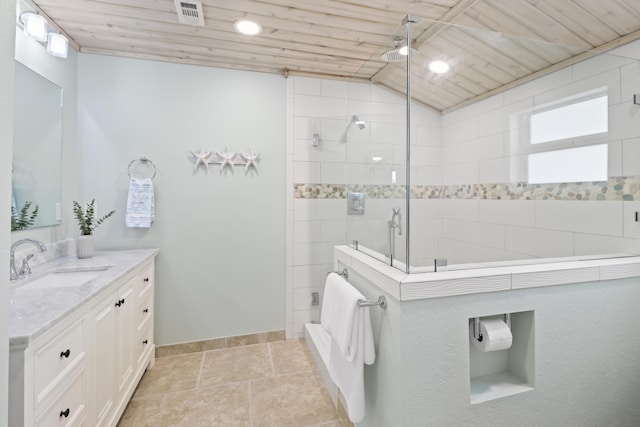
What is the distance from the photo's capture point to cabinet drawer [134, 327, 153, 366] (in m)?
1.97

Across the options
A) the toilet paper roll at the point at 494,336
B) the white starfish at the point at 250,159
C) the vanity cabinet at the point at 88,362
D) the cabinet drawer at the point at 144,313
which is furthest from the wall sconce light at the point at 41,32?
the toilet paper roll at the point at 494,336

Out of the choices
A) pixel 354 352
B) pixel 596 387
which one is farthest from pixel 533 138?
pixel 354 352

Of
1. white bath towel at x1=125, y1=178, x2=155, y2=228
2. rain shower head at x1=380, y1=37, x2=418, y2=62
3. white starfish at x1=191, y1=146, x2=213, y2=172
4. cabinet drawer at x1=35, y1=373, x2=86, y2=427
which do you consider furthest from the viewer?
white starfish at x1=191, y1=146, x2=213, y2=172

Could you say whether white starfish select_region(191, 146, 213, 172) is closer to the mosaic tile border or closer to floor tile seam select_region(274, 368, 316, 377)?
Answer: the mosaic tile border

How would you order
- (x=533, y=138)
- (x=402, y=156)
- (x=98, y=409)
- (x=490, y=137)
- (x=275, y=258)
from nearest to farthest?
(x=98, y=409) < (x=402, y=156) < (x=533, y=138) < (x=490, y=137) < (x=275, y=258)

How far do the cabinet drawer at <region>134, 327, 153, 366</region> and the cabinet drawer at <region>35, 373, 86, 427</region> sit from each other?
0.70 metres

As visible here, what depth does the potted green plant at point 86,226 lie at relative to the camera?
2.04 m

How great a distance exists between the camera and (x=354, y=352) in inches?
49.9

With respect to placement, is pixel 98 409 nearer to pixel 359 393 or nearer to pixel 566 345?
pixel 359 393

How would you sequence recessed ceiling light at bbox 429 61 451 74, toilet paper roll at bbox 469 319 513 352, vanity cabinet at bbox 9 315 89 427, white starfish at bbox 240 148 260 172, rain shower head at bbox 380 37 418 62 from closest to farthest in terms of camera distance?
vanity cabinet at bbox 9 315 89 427 < toilet paper roll at bbox 469 319 513 352 < rain shower head at bbox 380 37 418 62 < recessed ceiling light at bbox 429 61 451 74 < white starfish at bbox 240 148 260 172

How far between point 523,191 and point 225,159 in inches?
92.3

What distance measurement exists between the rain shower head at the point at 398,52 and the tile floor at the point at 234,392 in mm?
2149

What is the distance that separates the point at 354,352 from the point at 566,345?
3.17 ft

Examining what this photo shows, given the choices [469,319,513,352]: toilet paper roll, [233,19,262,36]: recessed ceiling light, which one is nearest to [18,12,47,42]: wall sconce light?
[233,19,262,36]: recessed ceiling light
